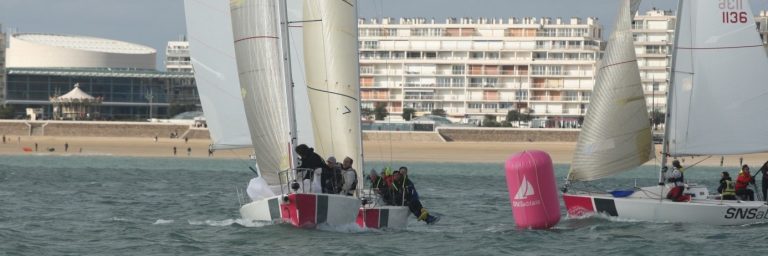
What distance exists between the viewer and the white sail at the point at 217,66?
30.1 metres

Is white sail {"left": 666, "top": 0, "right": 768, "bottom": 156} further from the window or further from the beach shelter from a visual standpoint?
the window

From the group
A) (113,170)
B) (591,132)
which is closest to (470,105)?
(113,170)

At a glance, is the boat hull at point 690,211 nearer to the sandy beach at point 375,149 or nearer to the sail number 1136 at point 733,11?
the sail number 1136 at point 733,11

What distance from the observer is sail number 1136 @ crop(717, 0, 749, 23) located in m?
31.0

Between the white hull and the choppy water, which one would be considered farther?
the white hull

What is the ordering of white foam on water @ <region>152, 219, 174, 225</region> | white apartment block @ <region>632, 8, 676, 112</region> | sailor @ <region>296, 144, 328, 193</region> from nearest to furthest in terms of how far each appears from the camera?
sailor @ <region>296, 144, 328, 193</region>, white foam on water @ <region>152, 219, 174, 225</region>, white apartment block @ <region>632, 8, 676, 112</region>

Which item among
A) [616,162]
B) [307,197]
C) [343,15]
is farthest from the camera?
[616,162]

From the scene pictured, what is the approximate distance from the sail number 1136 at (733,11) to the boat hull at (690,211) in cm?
382

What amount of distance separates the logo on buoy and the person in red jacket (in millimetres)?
5355

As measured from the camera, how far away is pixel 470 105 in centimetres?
14275

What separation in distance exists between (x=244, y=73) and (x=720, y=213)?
956 cm

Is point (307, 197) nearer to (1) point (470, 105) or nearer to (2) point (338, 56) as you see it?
(2) point (338, 56)

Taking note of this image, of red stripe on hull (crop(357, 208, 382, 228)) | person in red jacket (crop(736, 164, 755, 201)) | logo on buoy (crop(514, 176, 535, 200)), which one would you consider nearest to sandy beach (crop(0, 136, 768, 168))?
person in red jacket (crop(736, 164, 755, 201))

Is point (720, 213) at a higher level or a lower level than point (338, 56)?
lower
